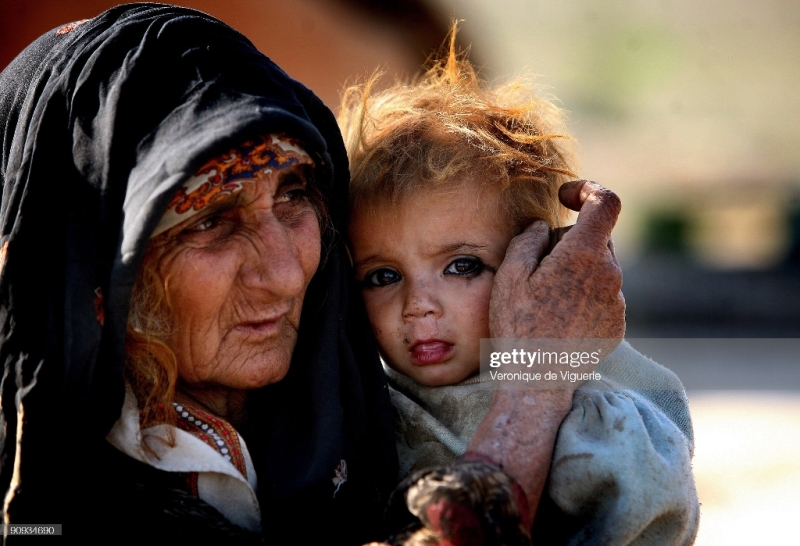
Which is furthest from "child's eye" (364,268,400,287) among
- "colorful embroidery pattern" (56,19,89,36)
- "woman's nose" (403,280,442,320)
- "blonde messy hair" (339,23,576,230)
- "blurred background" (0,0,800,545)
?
"blurred background" (0,0,800,545)

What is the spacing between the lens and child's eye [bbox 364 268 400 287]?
2.62m

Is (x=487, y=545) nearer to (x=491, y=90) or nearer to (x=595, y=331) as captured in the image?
(x=595, y=331)

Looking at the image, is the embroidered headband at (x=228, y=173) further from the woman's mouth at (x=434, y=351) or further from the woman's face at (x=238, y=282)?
the woman's mouth at (x=434, y=351)

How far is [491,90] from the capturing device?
303cm

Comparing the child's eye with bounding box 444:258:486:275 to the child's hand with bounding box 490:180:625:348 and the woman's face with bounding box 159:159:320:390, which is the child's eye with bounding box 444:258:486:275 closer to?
the child's hand with bounding box 490:180:625:348

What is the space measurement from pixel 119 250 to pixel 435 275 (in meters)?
1.00

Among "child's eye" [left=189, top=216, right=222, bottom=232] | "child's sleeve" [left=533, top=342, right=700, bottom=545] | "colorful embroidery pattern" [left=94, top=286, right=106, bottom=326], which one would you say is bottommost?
"child's sleeve" [left=533, top=342, right=700, bottom=545]

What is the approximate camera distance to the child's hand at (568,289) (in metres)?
2.21

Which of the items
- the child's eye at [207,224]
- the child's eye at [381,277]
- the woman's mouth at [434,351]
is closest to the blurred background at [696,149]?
the child's eye at [381,277]

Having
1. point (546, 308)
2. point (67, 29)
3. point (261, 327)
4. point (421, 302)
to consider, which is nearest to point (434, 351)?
point (421, 302)

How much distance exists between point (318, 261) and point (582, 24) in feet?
45.4

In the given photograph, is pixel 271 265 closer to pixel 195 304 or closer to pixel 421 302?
pixel 195 304

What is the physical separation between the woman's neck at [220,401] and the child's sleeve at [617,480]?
907mm

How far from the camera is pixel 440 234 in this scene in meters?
2.50
